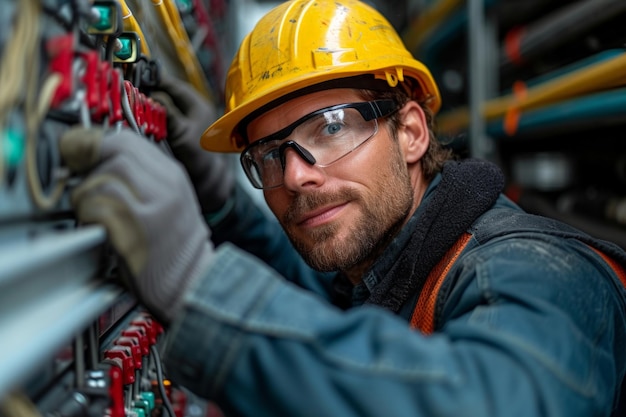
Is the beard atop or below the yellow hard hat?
below

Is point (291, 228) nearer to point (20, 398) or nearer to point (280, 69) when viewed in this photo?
point (280, 69)

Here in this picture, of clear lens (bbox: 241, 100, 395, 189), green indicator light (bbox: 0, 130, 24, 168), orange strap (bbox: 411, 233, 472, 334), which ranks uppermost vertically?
green indicator light (bbox: 0, 130, 24, 168)

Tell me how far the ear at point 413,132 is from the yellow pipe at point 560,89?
0.54 meters

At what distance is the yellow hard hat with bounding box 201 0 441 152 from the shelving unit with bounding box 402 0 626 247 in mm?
349

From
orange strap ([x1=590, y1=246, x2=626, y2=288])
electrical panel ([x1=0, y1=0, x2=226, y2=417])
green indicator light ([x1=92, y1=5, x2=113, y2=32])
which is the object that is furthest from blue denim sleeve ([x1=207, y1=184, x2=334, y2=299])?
green indicator light ([x1=92, y1=5, x2=113, y2=32])

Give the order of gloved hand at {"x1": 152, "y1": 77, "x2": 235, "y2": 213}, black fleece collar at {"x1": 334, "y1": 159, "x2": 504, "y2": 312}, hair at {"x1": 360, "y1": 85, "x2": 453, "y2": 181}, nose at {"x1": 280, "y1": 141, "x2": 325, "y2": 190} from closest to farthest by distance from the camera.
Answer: black fleece collar at {"x1": 334, "y1": 159, "x2": 504, "y2": 312}
nose at {"x1": 280, "y1": 141, "x2": 325, "y2": 190}
hair at {"x1": 360, "y1": 85, "x2": 453, "y2": 181}
gloved hand at {"x1": 152, "y1": 77, "x2": 235, "y2": 213}

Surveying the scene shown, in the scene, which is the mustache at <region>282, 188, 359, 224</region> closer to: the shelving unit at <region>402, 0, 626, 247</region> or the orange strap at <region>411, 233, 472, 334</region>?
the orange strap at <region>411, 233, 472, 334</region>

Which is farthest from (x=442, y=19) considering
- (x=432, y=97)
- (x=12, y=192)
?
(x=12, y=192)

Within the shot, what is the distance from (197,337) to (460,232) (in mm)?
638

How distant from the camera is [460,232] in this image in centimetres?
123

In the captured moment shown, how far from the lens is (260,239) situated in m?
2.06

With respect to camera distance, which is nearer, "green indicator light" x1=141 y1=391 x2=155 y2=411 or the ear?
"green indicator light" x1=141 y1=391 x2=155 y2=411

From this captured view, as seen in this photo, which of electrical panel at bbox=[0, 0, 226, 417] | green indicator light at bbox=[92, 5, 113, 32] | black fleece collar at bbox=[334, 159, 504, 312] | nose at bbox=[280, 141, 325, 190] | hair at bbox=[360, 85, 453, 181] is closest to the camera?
electrical panel at bbox=[0, 0, 226, 417]

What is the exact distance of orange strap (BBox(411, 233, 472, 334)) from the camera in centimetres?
117
